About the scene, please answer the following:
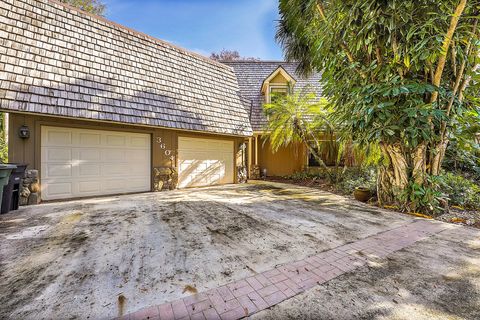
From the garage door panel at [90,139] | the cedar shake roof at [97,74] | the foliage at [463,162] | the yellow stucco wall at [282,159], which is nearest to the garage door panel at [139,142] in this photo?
the cedar shake roof at [97,74]

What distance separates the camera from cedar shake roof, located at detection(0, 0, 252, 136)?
469 centimetres

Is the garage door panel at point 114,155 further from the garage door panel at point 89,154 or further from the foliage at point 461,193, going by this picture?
the foliage at point 461,193

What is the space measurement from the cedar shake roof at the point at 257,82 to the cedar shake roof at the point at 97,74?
259 centimetres

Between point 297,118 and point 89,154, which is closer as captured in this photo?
point 89,154

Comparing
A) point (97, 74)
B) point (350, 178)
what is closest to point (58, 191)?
point (97, 74)

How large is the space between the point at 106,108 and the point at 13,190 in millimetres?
2596

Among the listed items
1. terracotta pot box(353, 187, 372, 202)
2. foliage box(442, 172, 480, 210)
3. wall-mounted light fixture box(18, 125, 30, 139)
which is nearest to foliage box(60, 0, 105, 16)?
wall-mounted light fixture box(18, 125, 30, 139)

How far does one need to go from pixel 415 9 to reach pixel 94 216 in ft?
24.0

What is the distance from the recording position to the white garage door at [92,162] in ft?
16.9

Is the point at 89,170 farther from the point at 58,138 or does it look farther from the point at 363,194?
the point at 363,194

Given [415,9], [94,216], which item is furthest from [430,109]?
[94,216]

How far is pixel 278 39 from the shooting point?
8.42 metres

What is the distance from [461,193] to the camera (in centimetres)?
493

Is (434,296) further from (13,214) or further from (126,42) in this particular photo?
(126,42)
